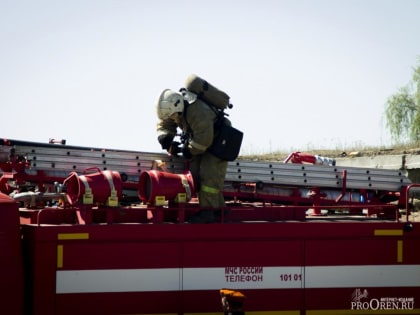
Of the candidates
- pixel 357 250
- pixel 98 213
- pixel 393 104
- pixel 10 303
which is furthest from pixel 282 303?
pixel 393 104

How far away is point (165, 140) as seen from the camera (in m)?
8.02

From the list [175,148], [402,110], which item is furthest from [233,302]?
[402,110]

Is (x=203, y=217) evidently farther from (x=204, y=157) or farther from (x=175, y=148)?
(x=175, y=148)

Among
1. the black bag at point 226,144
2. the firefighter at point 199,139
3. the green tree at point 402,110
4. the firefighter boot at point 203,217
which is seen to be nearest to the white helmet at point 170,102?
the firefighter at point 199,139

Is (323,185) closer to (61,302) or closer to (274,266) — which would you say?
(274,266)

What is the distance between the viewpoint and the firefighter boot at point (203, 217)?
7.15 m

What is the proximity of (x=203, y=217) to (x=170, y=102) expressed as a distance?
56.2 inches

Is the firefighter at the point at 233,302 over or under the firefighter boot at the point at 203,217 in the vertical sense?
under

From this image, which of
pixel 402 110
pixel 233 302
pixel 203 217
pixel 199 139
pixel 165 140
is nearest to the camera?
pixel 233 302

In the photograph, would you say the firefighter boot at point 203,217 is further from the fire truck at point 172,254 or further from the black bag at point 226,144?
the black bag at point 226,144

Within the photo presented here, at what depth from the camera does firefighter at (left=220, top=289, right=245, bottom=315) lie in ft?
20.7

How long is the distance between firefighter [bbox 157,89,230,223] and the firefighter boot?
3 cm

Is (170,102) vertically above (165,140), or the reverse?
(170,102)

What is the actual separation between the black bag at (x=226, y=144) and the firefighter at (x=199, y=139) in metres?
0.07
